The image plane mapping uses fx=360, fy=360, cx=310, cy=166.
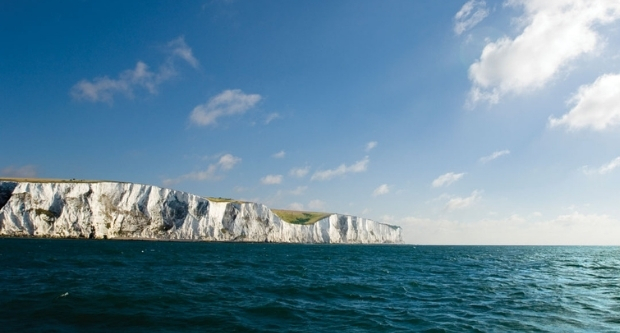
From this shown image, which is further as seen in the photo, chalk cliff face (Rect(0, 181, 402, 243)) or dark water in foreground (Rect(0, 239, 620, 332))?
chalk cliff face (Rect(0, 181, 402, 243))

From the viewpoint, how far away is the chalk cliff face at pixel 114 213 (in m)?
118

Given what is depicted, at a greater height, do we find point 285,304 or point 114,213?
point 114,213

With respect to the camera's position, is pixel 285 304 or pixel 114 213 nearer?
pixel 285 304

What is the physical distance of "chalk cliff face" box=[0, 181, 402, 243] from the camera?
11756 cm

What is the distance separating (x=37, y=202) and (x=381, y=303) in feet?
445

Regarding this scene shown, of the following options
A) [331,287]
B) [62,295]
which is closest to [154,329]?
[62,295]

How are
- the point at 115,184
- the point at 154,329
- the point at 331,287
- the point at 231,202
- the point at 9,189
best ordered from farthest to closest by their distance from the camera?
the point at 231,202, the point at 115,184, the point at 9,189, the point at 331,287, the point at 154,329

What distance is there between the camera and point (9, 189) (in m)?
117

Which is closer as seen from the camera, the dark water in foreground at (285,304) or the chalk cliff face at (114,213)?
the dark water in foreground at (285,304)

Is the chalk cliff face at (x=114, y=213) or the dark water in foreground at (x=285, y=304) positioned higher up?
the chalk cliff face at (x=114, y=213)

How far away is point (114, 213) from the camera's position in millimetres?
133750

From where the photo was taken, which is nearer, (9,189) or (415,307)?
(415,307)

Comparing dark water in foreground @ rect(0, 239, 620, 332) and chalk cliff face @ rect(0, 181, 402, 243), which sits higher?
chalk cliff face @ rect(0, 181, 402, 243)

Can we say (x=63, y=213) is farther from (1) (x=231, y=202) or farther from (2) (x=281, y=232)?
(2) (x=281, y=232)
